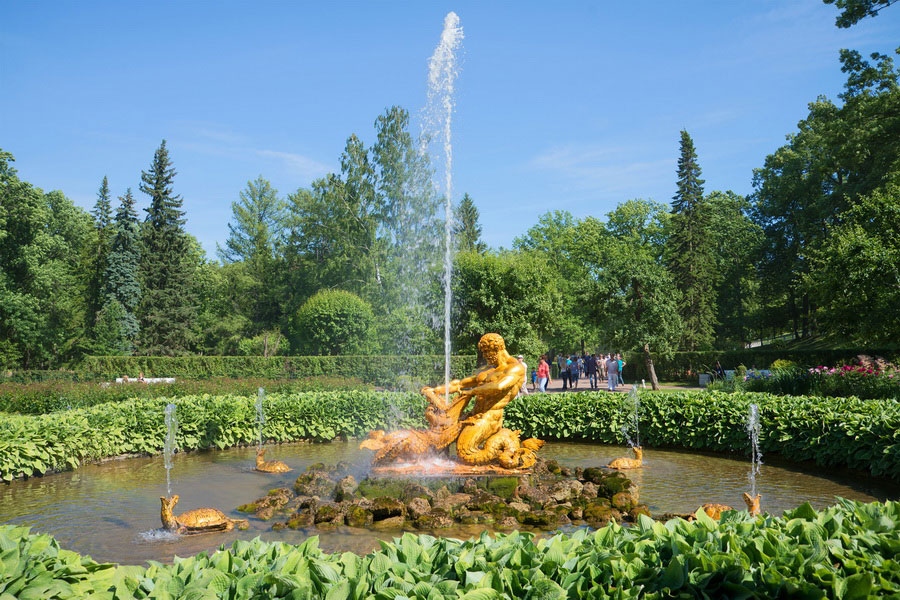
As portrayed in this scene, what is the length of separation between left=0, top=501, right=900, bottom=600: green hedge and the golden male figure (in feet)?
17.1

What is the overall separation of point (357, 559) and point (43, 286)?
4395cm

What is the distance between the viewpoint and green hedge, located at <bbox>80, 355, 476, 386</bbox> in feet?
87.2

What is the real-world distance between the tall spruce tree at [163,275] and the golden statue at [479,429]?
34.2 m

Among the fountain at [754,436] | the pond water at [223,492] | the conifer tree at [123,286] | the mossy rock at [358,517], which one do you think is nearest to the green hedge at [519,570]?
the pond water at [223,492]

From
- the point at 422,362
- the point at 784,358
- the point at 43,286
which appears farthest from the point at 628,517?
the point at 43,286

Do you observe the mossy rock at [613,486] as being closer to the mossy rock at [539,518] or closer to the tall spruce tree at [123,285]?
the mossy rock at [539,518]

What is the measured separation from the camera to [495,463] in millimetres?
8797

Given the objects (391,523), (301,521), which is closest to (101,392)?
(301,521)

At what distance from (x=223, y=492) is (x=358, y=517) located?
2.97 meters

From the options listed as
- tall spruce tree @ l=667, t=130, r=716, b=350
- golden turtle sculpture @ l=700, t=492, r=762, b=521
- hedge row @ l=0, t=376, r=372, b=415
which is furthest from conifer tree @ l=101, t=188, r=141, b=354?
golden turtle sculpture @ l=700, t=492, r=762, b=521

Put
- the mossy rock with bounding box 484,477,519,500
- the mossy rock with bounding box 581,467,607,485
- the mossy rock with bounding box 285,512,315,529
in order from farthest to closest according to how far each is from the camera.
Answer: the mossy rock with bounding box 581,467,607,485 → the mossy rock with bounding box 484,477,519,500 → the mossy rock with bounding box 285,512,315,529

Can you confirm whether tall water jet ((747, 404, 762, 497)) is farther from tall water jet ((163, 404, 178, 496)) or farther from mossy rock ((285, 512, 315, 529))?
tall water jet ((163, 404, 178, 496))

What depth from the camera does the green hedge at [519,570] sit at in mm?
2938

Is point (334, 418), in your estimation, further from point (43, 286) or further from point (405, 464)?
point (43, 286)
